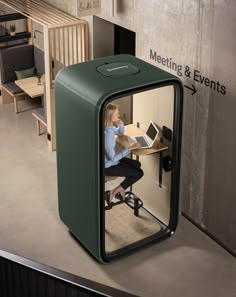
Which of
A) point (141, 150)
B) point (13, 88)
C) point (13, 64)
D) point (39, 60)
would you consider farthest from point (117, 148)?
point (13, 64)

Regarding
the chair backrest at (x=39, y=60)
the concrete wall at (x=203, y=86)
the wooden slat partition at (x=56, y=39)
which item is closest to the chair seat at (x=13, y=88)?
the chair backrest at (x=39, y=60)

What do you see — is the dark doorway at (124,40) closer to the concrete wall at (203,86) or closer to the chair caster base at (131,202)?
the concrete wall at (203,86)

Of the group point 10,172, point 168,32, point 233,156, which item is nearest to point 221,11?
point 168,32

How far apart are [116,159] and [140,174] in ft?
1.92

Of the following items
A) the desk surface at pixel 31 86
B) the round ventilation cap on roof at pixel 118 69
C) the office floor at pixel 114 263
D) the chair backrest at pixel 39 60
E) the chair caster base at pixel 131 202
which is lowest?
the office floor at pixel 114 263

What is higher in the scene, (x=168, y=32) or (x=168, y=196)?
(x=168, y=32)

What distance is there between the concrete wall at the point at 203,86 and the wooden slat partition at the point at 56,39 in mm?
1410

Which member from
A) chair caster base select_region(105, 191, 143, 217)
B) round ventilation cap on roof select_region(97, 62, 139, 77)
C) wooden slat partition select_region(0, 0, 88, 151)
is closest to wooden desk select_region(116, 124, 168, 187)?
chair caster base select_region(105, 191, 143, 217)

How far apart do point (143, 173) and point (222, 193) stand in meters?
1.05

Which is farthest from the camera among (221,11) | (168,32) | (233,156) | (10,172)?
(10,172)

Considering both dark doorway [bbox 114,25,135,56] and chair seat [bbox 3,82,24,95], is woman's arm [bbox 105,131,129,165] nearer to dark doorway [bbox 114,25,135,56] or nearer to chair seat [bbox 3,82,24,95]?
dark doorway [bbox 114,25,135,56]

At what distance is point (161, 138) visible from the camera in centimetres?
743

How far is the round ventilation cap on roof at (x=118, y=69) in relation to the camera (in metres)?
6.39

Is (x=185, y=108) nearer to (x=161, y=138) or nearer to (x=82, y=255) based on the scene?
(x=161, y=138)
